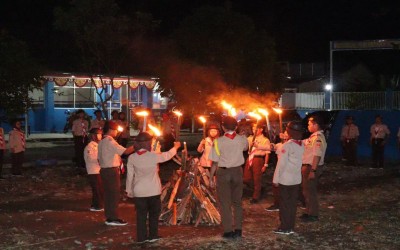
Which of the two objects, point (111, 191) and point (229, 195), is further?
point (111, 191)

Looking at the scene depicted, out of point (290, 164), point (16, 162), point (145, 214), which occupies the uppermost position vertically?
point (290, 164)

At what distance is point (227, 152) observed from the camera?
28.5 ft

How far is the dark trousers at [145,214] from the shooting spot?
8.26 metres

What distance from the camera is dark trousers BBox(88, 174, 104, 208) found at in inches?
424

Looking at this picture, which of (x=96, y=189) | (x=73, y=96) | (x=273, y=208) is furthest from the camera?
(x=73, y=96)

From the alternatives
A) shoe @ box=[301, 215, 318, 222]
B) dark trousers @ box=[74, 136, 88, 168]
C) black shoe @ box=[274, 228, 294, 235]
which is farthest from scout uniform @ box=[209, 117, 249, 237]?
dark trousers @ box=[74, 136, 88, 168]

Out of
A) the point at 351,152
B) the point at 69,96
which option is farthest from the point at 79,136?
the point at 69,96

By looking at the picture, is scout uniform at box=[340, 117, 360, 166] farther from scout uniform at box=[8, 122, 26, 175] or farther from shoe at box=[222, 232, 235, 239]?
shoe at box=[222, 232, 235, 239]

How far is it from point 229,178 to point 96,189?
10.8ft

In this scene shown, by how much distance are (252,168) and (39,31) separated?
93.5 feet

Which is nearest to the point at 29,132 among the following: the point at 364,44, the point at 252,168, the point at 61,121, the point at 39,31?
the point at 61,121

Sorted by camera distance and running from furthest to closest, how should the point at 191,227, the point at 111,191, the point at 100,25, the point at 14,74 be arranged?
the point at 100,25 → the point at 14,74 → the point at 111,191 → the point at 191,227

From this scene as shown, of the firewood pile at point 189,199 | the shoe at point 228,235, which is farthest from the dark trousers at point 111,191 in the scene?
the shoe at point 228,235

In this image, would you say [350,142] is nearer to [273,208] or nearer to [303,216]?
[273,208]
